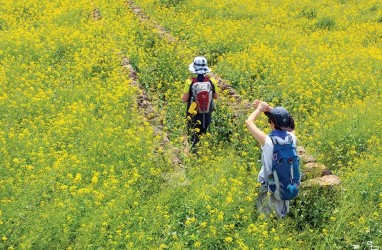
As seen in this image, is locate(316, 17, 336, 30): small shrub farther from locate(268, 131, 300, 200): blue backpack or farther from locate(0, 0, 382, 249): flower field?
locate(268, 131, 300, 200): blue backpack

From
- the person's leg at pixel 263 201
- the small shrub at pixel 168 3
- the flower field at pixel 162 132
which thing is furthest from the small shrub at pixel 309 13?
the person's leg at pixel 263 201

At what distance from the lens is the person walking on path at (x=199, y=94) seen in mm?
6316

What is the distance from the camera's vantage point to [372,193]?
16.8ft

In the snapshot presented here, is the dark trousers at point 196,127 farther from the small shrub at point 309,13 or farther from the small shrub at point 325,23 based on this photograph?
the small shrub at point 309,13

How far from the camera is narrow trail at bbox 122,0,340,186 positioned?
5387 millimetres

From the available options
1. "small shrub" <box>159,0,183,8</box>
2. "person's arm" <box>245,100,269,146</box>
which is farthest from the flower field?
"small shrub" <box>159,0,183,8</box>

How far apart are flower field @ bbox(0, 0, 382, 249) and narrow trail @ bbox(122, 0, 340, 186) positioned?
0.07m

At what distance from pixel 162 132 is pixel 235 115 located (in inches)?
62.6

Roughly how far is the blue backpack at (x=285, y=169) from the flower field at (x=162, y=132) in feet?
1.35

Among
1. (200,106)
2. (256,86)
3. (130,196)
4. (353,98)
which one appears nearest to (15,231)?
(130,196)

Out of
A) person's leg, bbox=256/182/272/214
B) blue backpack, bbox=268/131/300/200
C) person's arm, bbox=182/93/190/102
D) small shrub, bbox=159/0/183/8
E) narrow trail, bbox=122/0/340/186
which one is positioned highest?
blue backpack, bbox=268/131/300/200

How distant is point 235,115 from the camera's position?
777 centimetres

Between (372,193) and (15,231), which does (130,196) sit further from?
(372,193)

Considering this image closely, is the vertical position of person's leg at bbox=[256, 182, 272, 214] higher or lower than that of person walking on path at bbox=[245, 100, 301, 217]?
lower
